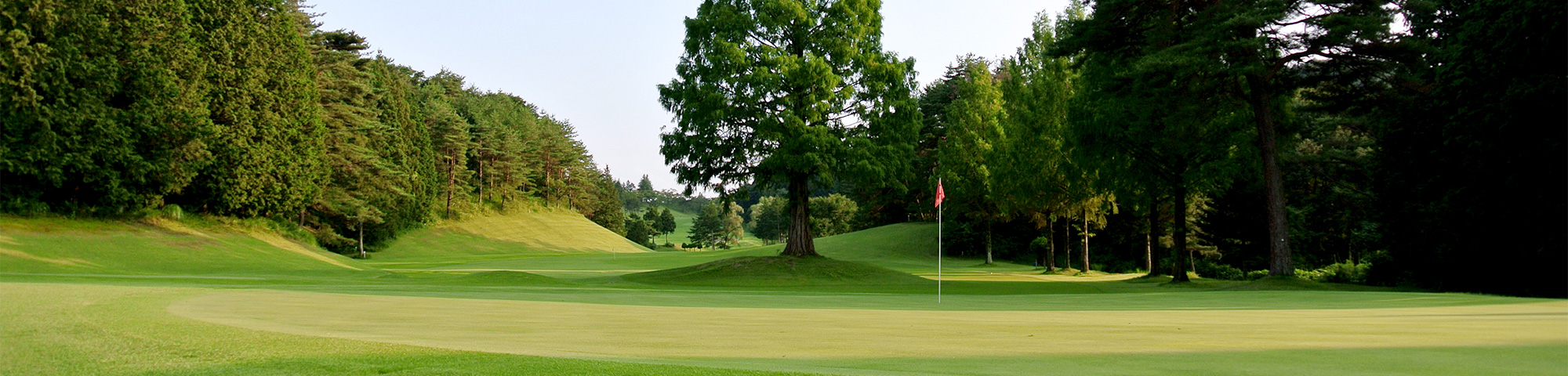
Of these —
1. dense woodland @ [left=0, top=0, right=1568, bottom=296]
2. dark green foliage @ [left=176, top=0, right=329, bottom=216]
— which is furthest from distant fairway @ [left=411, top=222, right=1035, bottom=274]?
dark green foliage @ [left=176, top=0, right=329, bottom=216]

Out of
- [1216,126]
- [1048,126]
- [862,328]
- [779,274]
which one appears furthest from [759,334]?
[1048,126]

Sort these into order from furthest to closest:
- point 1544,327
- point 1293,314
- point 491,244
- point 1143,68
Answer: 1. point 491,244
2. point 1143,68
3. point 1293,314
4. point 1544,327

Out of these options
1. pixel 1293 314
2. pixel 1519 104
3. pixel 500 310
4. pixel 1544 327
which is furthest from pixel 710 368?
pixel 1519 104

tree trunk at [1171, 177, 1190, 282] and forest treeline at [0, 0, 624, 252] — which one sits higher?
forest treeline at [0, 0, 624, 252]

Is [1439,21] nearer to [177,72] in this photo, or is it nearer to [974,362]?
[974,362]

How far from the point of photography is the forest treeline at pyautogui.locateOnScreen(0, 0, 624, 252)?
32.8 meters

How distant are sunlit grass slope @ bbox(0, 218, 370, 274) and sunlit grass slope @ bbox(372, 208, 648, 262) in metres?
17.5

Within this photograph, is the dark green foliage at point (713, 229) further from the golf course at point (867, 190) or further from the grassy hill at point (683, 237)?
the golf course at point (867, 190)

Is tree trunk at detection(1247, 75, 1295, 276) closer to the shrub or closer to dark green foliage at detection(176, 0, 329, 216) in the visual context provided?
the shrub

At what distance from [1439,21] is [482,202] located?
78253 mm

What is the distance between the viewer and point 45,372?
5102 millimetres

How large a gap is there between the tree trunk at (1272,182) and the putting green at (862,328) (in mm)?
10868

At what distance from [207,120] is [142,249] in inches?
291

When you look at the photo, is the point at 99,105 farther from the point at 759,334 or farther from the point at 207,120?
the point at 759,334
